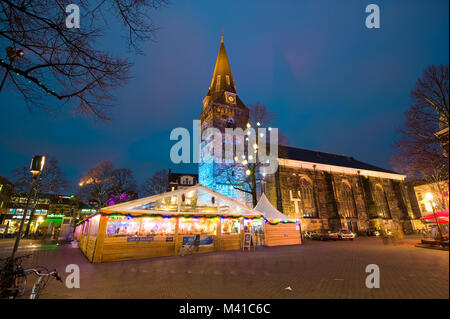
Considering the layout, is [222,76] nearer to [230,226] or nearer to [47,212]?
[230,226]

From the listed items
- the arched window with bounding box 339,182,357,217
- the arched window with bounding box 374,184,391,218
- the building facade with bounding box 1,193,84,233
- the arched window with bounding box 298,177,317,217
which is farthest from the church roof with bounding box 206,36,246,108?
the building facade with bounding box 1,193,84,233

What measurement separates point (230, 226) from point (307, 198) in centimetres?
2097

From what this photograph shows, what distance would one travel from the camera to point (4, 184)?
35.7 metres

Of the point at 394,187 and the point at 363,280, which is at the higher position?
the point at 394,187

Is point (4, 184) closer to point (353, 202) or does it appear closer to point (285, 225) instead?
point (285, 225)

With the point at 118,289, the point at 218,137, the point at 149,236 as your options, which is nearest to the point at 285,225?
the point at 149,236

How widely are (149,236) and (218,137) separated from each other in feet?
78.9

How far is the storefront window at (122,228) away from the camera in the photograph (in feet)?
34.0

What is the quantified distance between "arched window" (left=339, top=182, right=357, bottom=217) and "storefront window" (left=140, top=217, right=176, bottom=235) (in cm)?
2925

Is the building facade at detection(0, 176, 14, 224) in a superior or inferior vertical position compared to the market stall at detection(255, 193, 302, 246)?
superior

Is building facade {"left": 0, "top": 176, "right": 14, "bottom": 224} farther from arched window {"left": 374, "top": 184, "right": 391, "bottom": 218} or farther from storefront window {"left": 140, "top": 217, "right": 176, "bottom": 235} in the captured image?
arched window {"left": 374, "top": 184, "right": 391, "bottom": 218}

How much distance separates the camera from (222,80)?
39.7 meters

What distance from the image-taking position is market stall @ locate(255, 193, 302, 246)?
1658 centimetres

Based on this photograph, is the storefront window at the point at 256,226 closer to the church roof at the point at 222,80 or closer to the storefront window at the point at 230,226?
the storefront window at the point at 230,226
